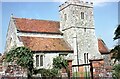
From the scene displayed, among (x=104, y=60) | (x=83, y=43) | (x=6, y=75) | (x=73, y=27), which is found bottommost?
(x=6, y=75)

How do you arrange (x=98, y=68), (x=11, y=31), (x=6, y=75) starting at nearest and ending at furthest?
(x=98, y=68)
(x=6, y=75)
(x=11, y=31)

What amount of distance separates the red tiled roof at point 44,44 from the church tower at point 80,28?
122 centimetres

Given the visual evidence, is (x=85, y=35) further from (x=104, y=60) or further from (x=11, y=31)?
(x=104, y=60)

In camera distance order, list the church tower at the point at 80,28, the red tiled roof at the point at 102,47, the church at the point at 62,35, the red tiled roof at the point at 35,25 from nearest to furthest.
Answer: the church at the point at 62,35 < the red tiled roof at the point at 35,25 < the church tower at the point at 80,28 < the red tiled roof at the point at 102,47

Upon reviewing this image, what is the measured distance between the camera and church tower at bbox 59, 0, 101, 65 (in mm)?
28922

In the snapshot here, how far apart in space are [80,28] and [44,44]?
5.40 m

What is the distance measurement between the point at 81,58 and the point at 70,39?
2.68 metres

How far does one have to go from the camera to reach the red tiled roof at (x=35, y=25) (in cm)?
2756

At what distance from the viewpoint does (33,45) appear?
25.9 metres

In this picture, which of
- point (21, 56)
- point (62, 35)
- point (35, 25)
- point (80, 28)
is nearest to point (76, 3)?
point (80, 28)

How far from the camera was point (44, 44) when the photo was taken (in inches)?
1063

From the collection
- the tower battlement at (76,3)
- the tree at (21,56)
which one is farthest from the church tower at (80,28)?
the tree at (21,56)

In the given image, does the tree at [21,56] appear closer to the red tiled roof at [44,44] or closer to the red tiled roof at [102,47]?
the red tiled roof at [44,44]

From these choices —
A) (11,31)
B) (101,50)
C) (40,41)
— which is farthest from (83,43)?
(11,31)
